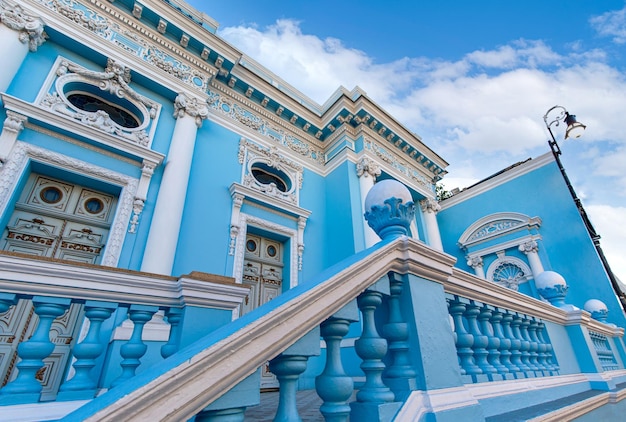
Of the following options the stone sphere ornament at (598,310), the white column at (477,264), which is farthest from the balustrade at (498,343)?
the white column at (477,264)

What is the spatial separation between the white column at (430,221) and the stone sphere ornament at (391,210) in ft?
25.2

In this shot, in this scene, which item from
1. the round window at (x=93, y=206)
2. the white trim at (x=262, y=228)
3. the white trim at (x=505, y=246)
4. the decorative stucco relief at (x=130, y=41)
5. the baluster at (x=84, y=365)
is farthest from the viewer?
the white trim at (x=505, y=246)

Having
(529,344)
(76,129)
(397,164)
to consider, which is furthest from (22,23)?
(397,164)

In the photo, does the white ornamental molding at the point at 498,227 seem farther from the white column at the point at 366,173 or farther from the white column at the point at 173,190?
the white column at the point at 173,190

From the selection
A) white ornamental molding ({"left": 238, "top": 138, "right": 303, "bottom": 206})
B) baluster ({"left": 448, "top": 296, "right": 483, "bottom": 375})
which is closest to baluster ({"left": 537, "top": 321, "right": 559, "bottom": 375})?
baluster ({"left": 448, "top": 296, "right": 483, "bottom": 375})

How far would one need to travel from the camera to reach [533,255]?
8141 mm

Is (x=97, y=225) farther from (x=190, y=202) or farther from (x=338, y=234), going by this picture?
(x=338, y=234)

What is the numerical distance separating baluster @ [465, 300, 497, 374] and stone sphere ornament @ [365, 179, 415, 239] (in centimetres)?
76

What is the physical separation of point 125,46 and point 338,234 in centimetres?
539

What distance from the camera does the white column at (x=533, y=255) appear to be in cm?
797

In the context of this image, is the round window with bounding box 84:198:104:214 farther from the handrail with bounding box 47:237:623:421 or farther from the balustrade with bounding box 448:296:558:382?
the balustrade with bounding box 448:296:558:382

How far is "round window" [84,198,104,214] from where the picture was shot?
4.40 meters

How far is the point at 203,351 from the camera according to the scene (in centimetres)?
75

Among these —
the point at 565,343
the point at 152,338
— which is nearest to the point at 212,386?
the point at 152,338
